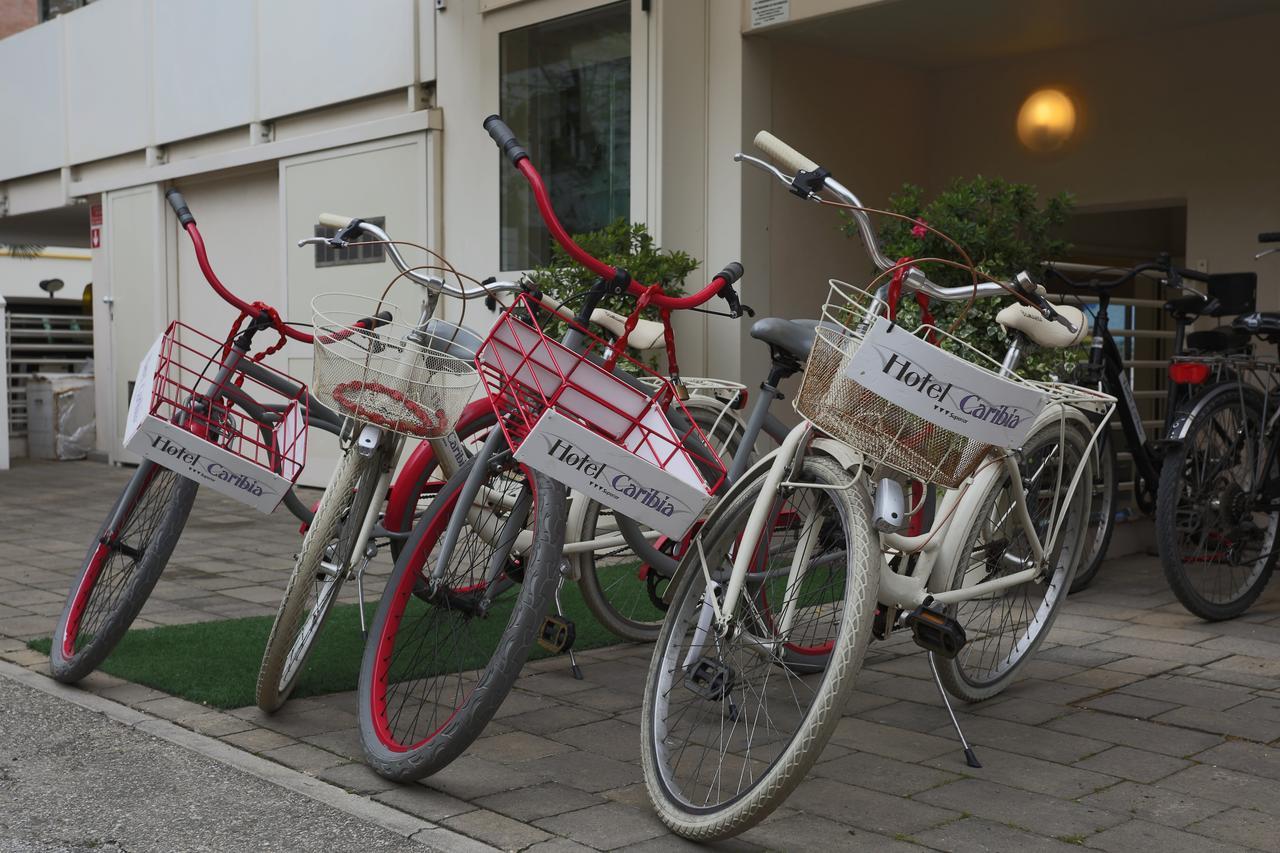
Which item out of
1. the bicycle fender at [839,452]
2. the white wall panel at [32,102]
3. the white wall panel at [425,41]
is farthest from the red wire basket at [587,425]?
the white wall panel at [32,102]

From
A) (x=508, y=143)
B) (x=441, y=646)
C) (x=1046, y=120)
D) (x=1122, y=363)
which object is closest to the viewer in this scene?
(x=508, y=143)

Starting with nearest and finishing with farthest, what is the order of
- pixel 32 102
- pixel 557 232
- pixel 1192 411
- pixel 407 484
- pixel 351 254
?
pixel 557 232 < pixel 407 484 < pixel 1192 411 < pixel 351 254 < pixel 32 102

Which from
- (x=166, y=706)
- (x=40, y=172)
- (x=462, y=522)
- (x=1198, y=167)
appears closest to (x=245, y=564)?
(x=166, y=706)

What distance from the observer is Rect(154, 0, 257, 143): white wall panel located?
10312 millimetres

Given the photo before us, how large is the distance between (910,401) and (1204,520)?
8.72 feet

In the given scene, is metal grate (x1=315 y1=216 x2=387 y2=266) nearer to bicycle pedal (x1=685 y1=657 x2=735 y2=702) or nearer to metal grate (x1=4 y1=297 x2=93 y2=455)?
metal grate (x1=4 y1=297 x2=93 y2=455)

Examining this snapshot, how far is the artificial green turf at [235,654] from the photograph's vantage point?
3.94 m

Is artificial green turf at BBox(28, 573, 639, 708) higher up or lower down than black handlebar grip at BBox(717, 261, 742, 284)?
lower down

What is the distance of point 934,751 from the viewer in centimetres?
346

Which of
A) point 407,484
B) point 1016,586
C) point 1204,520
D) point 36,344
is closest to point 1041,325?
point 1016,586

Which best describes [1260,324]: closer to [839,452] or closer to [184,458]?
[839,452]

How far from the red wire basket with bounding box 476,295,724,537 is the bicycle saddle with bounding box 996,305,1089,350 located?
2.88 ft

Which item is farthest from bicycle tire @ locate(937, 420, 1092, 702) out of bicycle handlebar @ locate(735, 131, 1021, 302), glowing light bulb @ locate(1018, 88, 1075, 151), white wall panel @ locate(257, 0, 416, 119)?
white wall panel @ locate(257, 0, 416, 119)

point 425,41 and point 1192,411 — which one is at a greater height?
point 425,41
